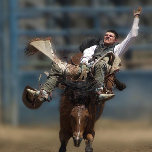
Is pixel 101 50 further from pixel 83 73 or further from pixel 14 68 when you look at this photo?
pixel 14 68

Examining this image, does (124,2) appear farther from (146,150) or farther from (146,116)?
(146,150)

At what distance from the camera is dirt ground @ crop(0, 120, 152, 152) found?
39.1 feet

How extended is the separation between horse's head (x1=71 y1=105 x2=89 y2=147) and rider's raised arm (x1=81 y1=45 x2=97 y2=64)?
2.23 feet

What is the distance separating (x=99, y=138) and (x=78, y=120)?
15.7ft

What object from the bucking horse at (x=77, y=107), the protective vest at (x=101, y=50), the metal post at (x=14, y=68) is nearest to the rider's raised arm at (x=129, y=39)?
the protective vest at (x=101, y=50)

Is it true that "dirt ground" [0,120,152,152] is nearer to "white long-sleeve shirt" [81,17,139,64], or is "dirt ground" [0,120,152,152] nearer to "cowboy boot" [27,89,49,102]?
"white long-sleeve shirt" [81,17,139,64]

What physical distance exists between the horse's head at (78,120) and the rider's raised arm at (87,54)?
68 centimetres

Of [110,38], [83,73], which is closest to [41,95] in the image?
[83,73]

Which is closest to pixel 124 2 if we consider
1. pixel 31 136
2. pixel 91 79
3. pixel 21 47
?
pixel 21 47

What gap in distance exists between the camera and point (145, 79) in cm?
1619

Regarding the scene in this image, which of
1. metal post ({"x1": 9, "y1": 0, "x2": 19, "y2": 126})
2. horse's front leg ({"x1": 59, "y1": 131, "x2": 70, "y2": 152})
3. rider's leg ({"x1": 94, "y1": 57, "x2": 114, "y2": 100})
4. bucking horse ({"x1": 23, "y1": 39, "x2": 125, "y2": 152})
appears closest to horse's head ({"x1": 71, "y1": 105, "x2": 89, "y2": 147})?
bucking horse ({"x1": 23, "y1": 39, "x2": 125, "y2": 152})

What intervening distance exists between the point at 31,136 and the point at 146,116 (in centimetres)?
293

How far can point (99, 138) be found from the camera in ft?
45.9

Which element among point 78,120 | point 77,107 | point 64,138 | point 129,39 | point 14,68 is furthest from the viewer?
point 14,68
